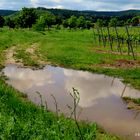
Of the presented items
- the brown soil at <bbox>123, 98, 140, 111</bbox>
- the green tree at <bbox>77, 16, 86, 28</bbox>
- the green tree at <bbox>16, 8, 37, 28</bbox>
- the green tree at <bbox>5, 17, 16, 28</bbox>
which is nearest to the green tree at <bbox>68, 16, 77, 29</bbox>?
the green tree at <bbox>77, 16, 86, 28</bbox>

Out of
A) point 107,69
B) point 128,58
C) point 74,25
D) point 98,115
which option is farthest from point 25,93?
point 74,25

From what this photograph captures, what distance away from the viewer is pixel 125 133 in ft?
53.2

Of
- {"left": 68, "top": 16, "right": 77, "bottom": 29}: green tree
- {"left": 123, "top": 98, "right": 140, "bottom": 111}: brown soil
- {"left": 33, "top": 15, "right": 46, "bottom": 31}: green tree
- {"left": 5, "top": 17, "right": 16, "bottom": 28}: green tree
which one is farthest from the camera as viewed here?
{"left": 68, "top": 16, "right": 77, "bottom": 29}: green tree

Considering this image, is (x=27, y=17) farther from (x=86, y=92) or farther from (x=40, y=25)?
(x=86, y=92)

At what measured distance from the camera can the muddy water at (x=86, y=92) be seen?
1802 centimetres

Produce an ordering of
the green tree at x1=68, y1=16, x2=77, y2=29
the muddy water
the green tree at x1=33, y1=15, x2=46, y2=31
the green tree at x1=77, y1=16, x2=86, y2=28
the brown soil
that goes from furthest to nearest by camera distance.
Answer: the green tree at x1=77, y1=16, x2=86, y2=28
the green tree at x1=68, y1=16, x2=77, y2=29
the green tree at x1=33, y1=15, x2=46, y2=31
the brown soil
the muddy water

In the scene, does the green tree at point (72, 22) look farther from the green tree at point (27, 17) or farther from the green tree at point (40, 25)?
the green tree at point (27, 17)

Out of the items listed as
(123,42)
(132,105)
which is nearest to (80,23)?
(123,42)

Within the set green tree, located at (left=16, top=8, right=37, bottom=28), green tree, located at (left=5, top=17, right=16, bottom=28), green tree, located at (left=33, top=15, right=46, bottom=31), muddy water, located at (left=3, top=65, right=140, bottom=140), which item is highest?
muddy water, located at (left=3, top=65, right=140, bottom=140)

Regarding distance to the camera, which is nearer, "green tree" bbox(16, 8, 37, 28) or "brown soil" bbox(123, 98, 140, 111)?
"brown soil" bbox(123, 98, 140, 111)

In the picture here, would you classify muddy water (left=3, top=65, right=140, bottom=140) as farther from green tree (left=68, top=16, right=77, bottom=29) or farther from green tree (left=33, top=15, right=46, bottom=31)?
green tree (left=68, top=16, right=77, bottom=29)

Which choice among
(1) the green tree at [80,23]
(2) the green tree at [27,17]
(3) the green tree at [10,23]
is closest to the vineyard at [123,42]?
(2) the green tree at [27,17]

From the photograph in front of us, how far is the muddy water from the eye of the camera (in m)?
18.0

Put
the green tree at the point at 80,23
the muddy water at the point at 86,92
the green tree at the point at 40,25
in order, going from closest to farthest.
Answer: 1. the muddy water at the point at 86,92
2. the green tree at the point at 40,25
3. the green tree at the point at 80,23
